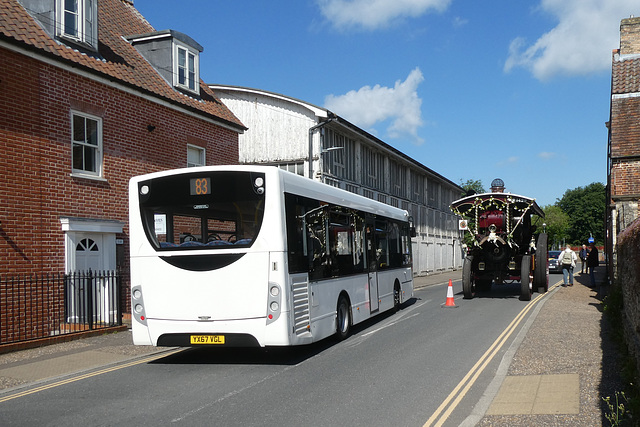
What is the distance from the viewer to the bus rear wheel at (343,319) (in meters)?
11.3

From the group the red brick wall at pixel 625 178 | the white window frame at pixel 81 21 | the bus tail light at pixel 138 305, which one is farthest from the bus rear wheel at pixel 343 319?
the red brick wall at pixel 625 178

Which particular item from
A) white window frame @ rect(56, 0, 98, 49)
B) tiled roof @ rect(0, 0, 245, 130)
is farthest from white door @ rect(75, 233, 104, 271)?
white window frame @ rect(56, 0, 98, 49)

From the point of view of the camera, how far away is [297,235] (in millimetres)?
9367

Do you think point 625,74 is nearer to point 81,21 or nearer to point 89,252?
point 81,21

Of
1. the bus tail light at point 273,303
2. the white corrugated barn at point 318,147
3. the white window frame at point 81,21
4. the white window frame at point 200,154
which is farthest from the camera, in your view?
the white corrugated barn at point 318,147

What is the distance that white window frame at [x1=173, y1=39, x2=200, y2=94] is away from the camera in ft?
60.1

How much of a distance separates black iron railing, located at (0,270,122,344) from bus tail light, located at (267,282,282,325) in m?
4.90

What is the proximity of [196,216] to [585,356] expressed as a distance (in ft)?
20.1

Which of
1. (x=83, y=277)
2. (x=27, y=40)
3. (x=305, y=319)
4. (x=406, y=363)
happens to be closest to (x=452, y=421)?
(x=406, y=363)

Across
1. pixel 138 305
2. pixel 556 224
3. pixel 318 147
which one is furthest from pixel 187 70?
pixel 556 224

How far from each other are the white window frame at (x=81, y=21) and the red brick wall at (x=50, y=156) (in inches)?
47.6

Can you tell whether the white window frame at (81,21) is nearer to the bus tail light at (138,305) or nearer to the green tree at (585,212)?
the bus tail light at (138,305)

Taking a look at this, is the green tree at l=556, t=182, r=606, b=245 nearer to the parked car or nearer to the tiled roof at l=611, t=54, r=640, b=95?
the parked car

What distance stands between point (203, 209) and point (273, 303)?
1760 millimetres
